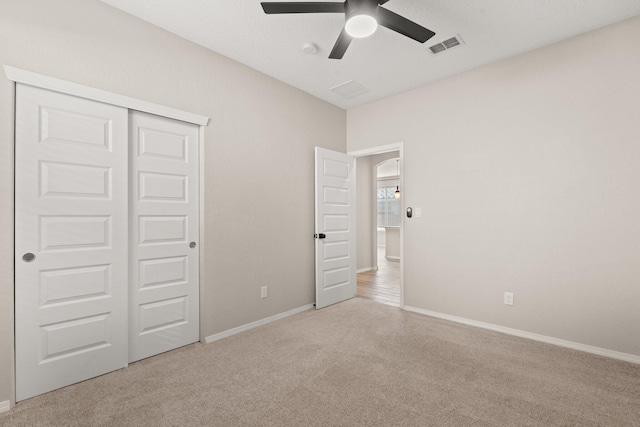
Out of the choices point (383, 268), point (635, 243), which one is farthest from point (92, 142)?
point (383, 268)

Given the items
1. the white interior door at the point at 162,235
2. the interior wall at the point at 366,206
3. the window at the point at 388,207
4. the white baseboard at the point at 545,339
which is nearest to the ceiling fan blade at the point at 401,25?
the white interior door at the point at 162,235

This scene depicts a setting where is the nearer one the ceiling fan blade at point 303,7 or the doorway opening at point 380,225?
the ceiling fan blade at point 303,7

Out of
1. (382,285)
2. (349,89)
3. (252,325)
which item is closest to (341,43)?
(349,89)

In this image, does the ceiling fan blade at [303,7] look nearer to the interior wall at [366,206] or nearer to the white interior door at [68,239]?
the white interior door at [68,239]

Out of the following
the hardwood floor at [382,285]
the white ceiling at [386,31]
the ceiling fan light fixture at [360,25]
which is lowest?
the hardwood floor at [382,285]

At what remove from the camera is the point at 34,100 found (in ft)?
6.63

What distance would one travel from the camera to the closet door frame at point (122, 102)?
1959mm

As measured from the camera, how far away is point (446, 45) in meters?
2.88

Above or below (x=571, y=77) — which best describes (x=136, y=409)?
below

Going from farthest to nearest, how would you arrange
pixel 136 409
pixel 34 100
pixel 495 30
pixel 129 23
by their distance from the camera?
pixel 495 30 < pixel 129 23 < pixel 34 100 < pixel 136 409

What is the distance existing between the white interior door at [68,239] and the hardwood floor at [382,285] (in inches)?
129

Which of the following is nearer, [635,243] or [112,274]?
[112,274]

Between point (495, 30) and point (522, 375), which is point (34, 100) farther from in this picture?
point (522, 375)

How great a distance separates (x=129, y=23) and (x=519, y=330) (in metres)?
4.67
